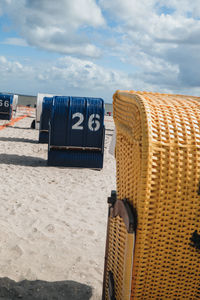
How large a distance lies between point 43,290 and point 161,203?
82.8 inches

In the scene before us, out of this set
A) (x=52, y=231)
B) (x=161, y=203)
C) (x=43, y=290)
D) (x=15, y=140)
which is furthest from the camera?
(x=15, y=140)

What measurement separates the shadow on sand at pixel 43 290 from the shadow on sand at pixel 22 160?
22.0 ft

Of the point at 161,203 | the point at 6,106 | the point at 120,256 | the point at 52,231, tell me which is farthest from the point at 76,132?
the point at 6,106

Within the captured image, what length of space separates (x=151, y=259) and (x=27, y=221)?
11.7 feet

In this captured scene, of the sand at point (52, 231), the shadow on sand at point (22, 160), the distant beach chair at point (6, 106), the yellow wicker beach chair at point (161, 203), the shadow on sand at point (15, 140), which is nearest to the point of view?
the yellow wicker beach chair at point (161, 203)

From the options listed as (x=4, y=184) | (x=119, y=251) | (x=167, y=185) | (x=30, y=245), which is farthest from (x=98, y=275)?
(x=4, y=184)

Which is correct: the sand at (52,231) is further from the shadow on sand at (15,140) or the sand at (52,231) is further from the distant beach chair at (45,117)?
the shadow on sand at (15,140)

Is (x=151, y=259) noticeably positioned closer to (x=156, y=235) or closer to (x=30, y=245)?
(x=156, y=235)

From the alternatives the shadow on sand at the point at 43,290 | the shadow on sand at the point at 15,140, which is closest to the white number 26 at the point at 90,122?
the shadow on sand at the point at 15,140

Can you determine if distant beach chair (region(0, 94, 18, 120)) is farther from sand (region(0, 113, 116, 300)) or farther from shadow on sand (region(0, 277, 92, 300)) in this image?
shadow on sand (region(0, 277, 92, 300))

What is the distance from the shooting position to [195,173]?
2.13 meters

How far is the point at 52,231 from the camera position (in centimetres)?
511

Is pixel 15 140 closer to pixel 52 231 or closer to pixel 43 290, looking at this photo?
pixel 52 231

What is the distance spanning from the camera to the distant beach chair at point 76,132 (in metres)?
Result: 9.74
